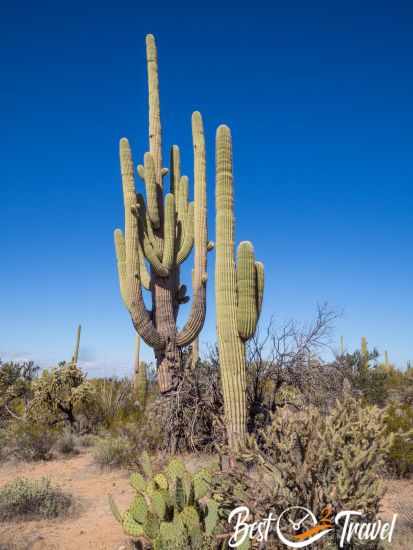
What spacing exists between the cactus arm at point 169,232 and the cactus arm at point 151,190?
36 centimetres

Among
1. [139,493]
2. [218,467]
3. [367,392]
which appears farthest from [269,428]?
[367,392]

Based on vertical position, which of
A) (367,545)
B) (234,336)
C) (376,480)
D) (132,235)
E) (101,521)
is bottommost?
(101,521)

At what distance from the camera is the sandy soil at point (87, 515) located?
484 cm

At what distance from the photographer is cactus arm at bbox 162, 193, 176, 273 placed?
9102mm

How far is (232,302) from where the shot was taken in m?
6.67

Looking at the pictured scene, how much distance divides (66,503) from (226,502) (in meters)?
3.13

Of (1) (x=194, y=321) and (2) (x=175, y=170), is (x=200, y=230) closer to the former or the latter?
(1) (x=194, y=321)

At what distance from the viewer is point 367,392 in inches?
518

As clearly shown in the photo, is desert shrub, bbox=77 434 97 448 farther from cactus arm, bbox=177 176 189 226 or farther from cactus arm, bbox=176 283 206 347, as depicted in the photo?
cactus arm, bbox=177 176 189 226

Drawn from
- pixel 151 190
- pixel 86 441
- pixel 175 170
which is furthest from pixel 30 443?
pixel 175 170

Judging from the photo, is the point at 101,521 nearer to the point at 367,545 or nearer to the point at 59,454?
the point at 367,545

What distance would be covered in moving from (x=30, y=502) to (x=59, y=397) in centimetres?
612

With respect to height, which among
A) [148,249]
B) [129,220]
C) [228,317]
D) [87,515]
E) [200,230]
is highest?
[129,220]

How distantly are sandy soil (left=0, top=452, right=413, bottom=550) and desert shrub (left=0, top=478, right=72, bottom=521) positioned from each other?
6.6 inches
